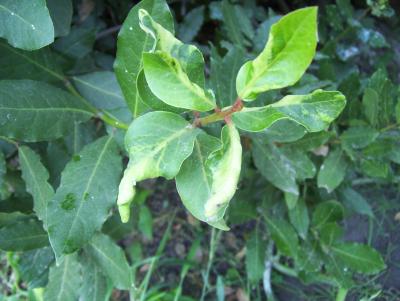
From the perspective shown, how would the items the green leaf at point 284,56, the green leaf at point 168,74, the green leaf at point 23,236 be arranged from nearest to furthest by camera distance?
the green leaf at point 284,56 → the green leaf at point 168,74 → the green leaf at point 23,236

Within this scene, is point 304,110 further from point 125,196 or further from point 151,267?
point 151,267

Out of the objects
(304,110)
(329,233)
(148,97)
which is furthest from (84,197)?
(329,233)

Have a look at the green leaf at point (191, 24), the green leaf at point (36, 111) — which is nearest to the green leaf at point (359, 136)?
the green leaf at point (191, 24)

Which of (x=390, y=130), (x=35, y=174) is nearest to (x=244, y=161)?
(x=390, y=130)

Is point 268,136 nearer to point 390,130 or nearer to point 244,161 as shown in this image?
point 244,161

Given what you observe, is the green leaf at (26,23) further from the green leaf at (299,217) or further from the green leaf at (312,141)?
the green leaf at (299,217)

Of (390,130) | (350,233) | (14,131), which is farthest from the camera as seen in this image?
(350,233)
